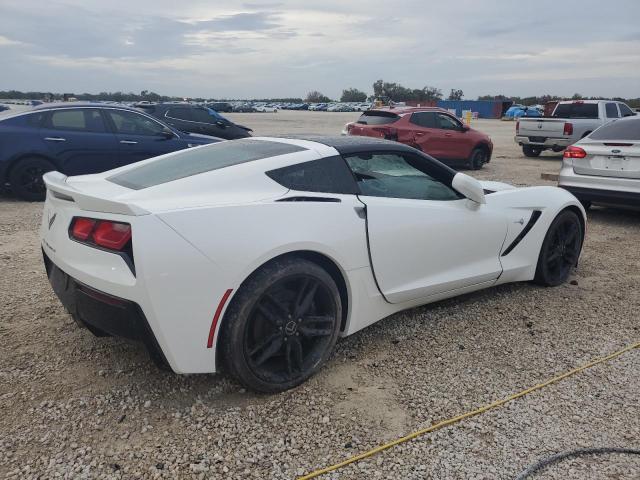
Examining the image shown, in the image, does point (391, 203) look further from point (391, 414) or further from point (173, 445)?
point (173, 445)

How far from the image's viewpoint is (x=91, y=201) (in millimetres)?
2686

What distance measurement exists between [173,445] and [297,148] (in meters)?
1.84

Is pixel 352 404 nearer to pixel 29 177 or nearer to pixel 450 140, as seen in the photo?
pixel 29 177

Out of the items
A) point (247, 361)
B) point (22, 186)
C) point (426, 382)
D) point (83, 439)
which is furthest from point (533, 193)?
point (22, 186)

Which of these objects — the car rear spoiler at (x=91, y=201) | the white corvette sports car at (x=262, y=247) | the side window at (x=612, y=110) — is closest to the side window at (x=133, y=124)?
the white corvette sports car at (x=262, y=247)

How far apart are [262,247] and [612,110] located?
53.0 ft

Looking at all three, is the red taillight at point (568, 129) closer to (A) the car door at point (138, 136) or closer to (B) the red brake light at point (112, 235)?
(A) the car door at point (138, 136)

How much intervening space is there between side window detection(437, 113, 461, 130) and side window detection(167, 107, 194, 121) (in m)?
5.96

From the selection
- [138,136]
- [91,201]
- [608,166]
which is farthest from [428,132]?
[91,201]

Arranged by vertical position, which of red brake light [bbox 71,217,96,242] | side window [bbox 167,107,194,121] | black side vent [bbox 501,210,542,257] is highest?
side window [bbox 167,107,194,121]

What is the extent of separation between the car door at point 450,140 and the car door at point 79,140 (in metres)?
7.31

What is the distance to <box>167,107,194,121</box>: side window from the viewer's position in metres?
13.1

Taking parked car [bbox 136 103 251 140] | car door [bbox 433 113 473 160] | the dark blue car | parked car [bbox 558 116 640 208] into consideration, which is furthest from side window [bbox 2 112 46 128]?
car door [bbox 433 113 473 160]

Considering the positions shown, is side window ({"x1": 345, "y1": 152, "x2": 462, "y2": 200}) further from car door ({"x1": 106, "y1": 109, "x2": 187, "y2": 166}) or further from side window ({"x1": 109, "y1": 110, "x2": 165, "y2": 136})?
side window ({"x1": 109, "y1": 110, "x2": 165, "y2": 136})
